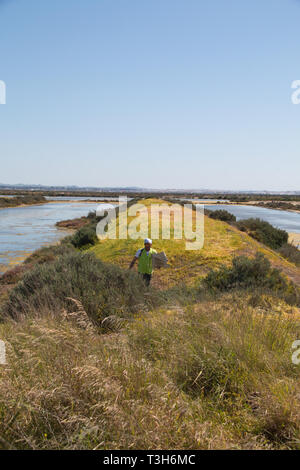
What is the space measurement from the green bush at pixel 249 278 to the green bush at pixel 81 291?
219cm

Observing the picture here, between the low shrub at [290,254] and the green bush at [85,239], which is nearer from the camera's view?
the low shrub at [290,254]

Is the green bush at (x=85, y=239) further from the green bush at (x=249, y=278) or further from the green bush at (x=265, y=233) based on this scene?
the green bush at (x=249, y=278)

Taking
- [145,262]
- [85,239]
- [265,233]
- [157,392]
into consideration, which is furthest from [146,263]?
[265,233]

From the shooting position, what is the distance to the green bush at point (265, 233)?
1914 cm

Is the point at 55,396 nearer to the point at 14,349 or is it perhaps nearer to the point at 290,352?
the point at 14,349

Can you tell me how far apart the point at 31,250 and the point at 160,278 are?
1267cm

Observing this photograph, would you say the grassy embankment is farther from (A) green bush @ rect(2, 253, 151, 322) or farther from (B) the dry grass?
(A) green bush @ rect(2, 253, 151, 322)

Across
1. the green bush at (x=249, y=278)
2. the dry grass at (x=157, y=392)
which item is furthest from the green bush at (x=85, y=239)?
the dry grass at (x=157, y=392)

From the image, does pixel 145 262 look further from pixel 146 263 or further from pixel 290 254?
pixel 290 254

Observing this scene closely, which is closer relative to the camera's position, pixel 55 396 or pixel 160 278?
pixel 55 396

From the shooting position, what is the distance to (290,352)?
3258mm

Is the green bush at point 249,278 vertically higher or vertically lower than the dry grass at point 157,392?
lower
